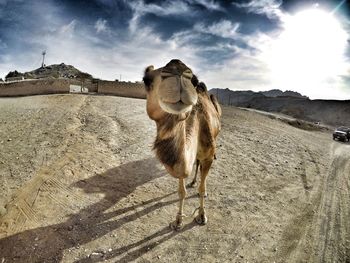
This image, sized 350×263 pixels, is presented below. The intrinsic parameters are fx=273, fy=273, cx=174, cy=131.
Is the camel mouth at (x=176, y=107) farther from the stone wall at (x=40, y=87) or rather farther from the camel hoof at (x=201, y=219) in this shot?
the stone wall at (x=40, y=87)

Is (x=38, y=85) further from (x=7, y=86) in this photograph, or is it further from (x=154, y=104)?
(x=154, y=104)

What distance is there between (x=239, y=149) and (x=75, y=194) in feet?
25.5

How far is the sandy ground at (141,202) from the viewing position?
543 centimetres

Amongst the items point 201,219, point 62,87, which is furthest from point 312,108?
point 201,219

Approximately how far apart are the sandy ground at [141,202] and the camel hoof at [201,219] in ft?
0.44

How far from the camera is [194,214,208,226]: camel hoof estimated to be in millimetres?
6389

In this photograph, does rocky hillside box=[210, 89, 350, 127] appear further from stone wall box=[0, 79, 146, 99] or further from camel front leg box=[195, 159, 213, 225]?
camel front leg box=[195, 159, 213, 225]

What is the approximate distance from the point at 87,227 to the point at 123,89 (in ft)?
68.4

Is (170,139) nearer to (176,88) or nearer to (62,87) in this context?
(176,88)

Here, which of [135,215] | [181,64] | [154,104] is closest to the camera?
[181,64]

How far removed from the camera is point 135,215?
6562 millimetres

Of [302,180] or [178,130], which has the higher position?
[178,130]

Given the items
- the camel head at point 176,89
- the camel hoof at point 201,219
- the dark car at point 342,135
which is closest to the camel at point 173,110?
the camel head at point 176,89

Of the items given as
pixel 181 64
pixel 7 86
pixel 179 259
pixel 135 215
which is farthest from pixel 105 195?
pixel 7 86
